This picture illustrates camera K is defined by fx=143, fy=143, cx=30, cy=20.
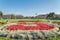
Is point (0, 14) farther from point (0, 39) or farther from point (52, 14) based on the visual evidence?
point (0, 39)

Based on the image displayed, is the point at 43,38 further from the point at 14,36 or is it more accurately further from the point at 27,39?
the point at 14,36

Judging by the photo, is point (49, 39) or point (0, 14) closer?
point (49, 39)

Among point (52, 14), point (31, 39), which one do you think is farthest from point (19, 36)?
point (52, 14)

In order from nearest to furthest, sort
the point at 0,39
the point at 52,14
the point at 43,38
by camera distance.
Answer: the point at 0,39, the point at 43,38, the point at 52,14

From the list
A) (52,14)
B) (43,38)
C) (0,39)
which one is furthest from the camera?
(52,14)

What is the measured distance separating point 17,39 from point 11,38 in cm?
53

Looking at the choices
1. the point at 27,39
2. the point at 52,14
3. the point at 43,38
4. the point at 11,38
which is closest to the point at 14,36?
the point at 11,38

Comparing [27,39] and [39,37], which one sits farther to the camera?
[39,37]

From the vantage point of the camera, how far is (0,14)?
5925 centimetres

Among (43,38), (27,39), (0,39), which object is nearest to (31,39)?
(27,39)

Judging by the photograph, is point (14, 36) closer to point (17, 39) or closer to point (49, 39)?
point (17, 39)

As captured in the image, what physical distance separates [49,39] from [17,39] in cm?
185

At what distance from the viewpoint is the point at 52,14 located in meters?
57.8

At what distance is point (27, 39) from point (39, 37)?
92 cm
